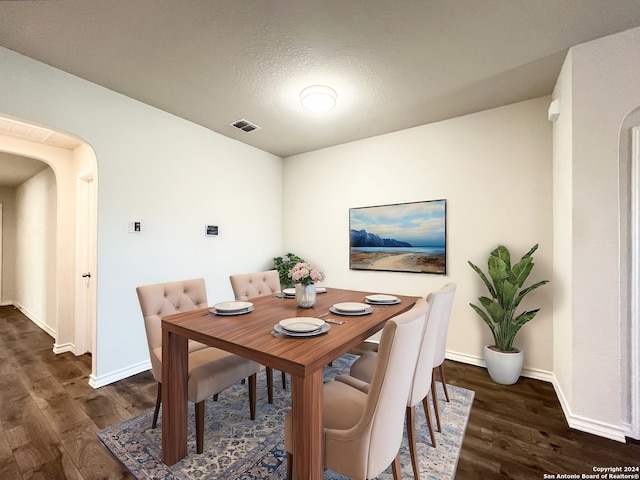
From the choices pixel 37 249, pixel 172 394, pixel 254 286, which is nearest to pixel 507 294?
pixel 254 286

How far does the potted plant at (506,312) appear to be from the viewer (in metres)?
2.56

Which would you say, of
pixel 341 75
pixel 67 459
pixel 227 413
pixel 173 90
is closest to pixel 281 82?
pixel 341 75

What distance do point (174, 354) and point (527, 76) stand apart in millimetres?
3416

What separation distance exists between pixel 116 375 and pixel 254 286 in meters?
1.56

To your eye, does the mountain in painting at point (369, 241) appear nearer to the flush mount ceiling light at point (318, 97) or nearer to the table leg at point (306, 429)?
the flush mount ceiling light at point (318, 97)

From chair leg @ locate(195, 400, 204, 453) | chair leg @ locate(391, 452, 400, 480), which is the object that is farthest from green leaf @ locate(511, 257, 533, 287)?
chair leg @ locate(195, 400, 204, 453)

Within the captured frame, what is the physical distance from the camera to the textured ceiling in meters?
1.74

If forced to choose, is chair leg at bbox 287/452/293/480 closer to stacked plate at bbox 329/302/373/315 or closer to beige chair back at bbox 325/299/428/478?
beige chair back at bbox 325/299/428/478

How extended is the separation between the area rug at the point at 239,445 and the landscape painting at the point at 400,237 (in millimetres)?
1504

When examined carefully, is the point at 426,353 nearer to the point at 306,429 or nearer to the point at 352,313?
the point at 352,313

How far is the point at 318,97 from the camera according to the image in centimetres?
254

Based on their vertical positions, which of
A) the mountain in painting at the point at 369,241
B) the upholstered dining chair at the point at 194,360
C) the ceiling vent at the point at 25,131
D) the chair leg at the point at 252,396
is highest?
the ceiling vent at the point at 25,131

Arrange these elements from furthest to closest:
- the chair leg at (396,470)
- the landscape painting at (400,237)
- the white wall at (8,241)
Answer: the white wall at (8,241) < the landscape painting at (400,237) < the chair leg at (396,470)

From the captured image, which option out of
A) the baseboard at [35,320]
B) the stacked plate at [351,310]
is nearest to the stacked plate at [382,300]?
the stacked plate at [351,310]
